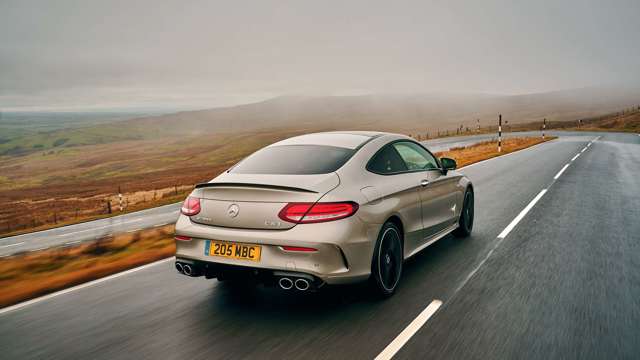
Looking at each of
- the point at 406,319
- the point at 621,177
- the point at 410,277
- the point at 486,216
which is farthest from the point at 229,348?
the point at 621,177

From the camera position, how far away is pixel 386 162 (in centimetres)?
529

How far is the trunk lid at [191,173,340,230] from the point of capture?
423 centimetres

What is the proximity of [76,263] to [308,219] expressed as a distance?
15.3 feet

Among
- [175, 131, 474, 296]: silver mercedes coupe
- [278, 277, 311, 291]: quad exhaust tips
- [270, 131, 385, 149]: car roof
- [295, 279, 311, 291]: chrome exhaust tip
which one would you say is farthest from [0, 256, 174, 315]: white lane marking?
[295, 279, 311, 291]: chrome exhaust tip

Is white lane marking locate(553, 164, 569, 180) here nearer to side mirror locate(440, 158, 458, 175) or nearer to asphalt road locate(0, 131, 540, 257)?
side mirror locate(440, 158, 458, 175)

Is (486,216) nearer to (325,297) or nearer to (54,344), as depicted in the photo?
(325,297)

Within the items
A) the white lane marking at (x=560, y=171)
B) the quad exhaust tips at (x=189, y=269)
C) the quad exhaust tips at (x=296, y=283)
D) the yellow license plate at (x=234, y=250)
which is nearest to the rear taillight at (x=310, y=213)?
the yellow license plate at (x=234, y=250)

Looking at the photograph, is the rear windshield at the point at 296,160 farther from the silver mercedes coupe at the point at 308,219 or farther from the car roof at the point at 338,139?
the car roof at the point at 338,139

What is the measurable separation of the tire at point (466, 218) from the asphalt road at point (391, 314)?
0.27 metres

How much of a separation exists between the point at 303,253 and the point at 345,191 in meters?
0.68

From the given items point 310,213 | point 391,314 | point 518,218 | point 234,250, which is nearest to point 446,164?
point 391,314

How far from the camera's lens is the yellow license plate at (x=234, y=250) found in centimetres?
420

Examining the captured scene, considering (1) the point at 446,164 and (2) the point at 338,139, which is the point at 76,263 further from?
(1) the point at 446,164

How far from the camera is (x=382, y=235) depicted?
4.67 m
